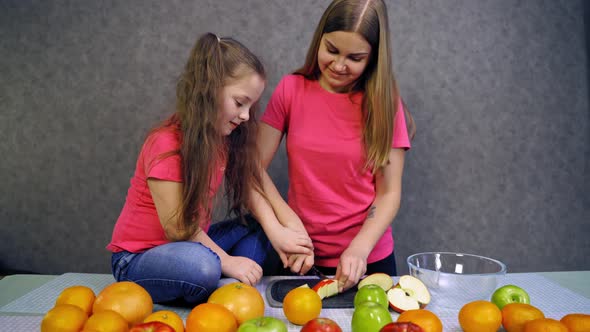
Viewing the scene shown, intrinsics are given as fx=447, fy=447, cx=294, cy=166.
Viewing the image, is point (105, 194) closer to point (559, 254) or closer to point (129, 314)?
point (129, 314)

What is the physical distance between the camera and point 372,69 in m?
1.23

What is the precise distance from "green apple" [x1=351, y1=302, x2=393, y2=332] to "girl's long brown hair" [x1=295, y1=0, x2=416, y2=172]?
1.87ft

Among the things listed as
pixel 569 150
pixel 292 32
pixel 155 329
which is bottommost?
pixel 155 329

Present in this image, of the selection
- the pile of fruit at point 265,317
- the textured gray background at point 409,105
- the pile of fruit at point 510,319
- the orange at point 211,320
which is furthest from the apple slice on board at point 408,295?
the textured gray background at point 409,105

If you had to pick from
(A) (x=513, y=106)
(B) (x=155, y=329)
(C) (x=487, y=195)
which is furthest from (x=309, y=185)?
(A) (x=513, y=106)

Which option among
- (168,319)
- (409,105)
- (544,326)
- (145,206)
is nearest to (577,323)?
(544,326)

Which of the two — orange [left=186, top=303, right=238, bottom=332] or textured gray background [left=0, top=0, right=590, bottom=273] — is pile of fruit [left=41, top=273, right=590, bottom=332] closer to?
orange [left=186, top=303, right=238, bottom=332]

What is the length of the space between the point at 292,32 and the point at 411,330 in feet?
4.10

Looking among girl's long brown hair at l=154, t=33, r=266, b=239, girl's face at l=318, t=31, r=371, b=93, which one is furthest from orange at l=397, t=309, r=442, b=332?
girl's face at l=318, t=31, r=371, b=93

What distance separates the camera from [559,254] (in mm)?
1751

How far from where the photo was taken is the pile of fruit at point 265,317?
681 millimetres

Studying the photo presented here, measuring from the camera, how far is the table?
85 centimetres

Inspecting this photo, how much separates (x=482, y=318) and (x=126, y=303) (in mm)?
604

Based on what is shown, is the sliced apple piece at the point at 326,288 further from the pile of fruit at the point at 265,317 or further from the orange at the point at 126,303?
the orange at the point at 126,303
